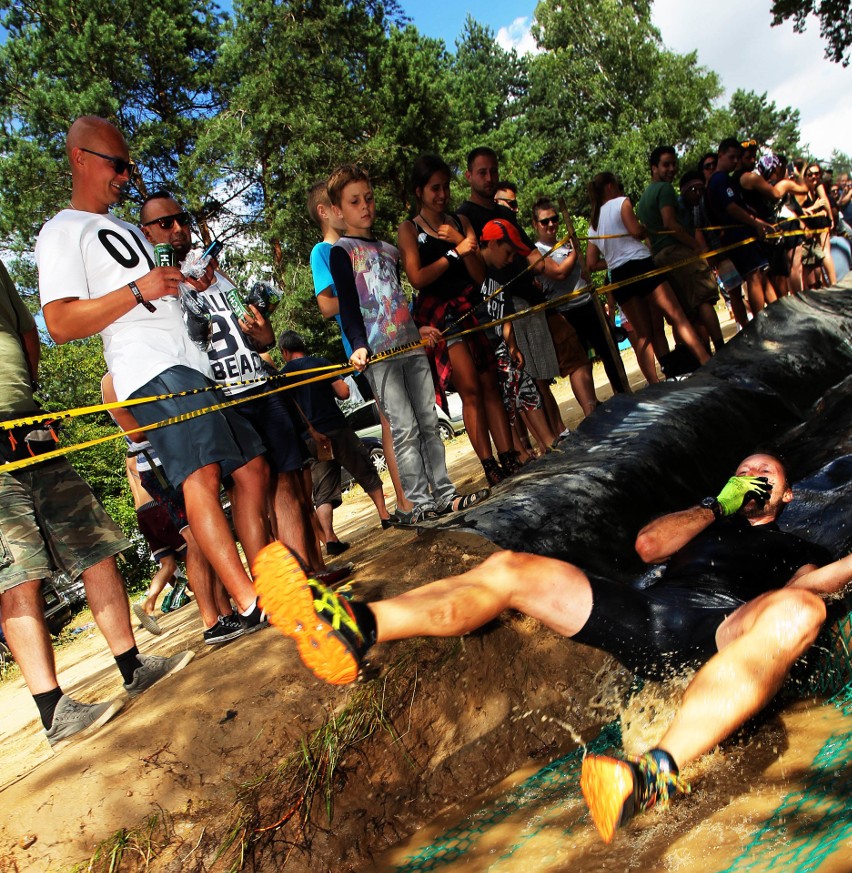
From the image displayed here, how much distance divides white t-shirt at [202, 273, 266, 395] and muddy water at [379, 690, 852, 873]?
6.35ft

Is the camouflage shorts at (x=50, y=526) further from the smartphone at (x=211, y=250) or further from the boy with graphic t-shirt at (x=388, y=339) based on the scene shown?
the boy with graphic t-shirt at (x=388, y=339)

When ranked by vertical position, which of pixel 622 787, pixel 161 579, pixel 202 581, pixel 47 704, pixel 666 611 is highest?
pixel 202 581

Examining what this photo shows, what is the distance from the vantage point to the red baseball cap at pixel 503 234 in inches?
189

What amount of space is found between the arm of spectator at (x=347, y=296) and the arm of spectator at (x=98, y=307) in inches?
41.7

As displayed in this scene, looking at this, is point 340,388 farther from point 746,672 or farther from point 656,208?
point 746,672

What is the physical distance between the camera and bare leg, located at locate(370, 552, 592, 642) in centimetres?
224

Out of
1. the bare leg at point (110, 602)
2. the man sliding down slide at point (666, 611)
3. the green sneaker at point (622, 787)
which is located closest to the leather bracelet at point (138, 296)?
the bare leg at point (110, 602)

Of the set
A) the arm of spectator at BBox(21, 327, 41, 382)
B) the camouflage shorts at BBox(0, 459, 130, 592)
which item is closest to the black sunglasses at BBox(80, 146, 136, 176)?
the arm of spectator at BBox(21, 327, 41, 382)

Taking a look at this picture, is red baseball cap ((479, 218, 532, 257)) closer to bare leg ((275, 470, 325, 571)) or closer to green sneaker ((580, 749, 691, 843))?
bare leg ((275, 470, 325, 571))

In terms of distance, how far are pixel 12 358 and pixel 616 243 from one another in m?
4.20

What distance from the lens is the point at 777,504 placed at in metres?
2.98

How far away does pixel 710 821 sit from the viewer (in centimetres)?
207

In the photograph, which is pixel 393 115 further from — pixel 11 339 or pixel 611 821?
pixel 611 821

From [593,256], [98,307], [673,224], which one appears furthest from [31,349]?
[673,224]
